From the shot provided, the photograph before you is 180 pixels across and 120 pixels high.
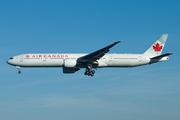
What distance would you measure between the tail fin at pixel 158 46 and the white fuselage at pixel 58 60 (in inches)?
103

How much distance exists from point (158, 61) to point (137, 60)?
361 cm

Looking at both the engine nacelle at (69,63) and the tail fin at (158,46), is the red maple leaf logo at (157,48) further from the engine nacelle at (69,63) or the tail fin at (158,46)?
the engine nacelle at (69,63)

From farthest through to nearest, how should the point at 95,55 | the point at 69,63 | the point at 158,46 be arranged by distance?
the point at 158,46 → the point at 69,63 → the point at 95,55

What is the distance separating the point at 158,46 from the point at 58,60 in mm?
17539

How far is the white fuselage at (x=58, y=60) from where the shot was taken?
45.2 metres

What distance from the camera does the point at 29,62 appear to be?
4528cm

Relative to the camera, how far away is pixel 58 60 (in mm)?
45094

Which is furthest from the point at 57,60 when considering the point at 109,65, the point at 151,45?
the point at 151,45

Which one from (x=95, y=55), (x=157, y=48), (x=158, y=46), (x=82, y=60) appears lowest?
(x=82, y=60)

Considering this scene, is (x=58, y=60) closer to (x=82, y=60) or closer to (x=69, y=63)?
(x=69, y=63)

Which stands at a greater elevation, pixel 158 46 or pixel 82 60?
pixel 158 46

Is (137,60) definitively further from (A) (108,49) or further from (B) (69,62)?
(B) (69,62)

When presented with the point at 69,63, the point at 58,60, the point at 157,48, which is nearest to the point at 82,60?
the point at 69,63

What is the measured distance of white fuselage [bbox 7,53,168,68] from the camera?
45.2 m
